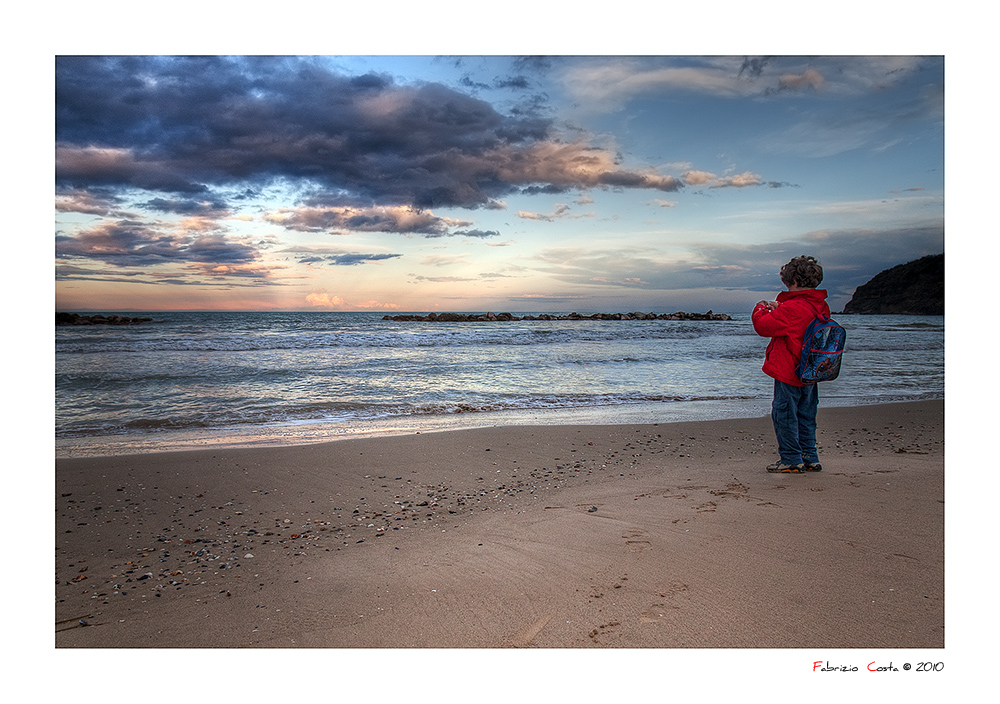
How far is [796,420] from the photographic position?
407cm

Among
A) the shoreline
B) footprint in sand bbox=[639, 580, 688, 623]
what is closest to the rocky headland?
the shoreline

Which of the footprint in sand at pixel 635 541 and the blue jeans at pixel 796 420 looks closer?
the footprint in sand at pixel 635 541

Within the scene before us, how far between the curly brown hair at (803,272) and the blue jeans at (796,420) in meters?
0.73

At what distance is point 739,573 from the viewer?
2.45 m

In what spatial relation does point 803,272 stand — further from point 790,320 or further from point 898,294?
point 898,294

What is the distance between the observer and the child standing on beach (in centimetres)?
386

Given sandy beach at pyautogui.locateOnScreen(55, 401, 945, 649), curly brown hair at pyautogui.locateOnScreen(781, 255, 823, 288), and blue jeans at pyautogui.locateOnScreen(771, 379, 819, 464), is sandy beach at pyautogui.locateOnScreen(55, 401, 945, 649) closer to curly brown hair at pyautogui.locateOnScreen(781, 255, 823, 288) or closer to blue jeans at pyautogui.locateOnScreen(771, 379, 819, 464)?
blue jeans at pyautogui.locateOnScreen(771, 379, 819, 464)

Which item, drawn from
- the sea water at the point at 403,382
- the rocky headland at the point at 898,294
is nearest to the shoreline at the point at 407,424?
the sea water at the point at 403,382

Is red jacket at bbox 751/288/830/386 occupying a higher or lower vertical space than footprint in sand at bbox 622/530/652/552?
higher

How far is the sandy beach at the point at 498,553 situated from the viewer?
2141 millimetres

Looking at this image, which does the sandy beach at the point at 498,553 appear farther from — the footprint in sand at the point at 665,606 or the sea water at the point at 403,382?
the sea water at the point at 403,382

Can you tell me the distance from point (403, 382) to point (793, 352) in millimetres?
8067
